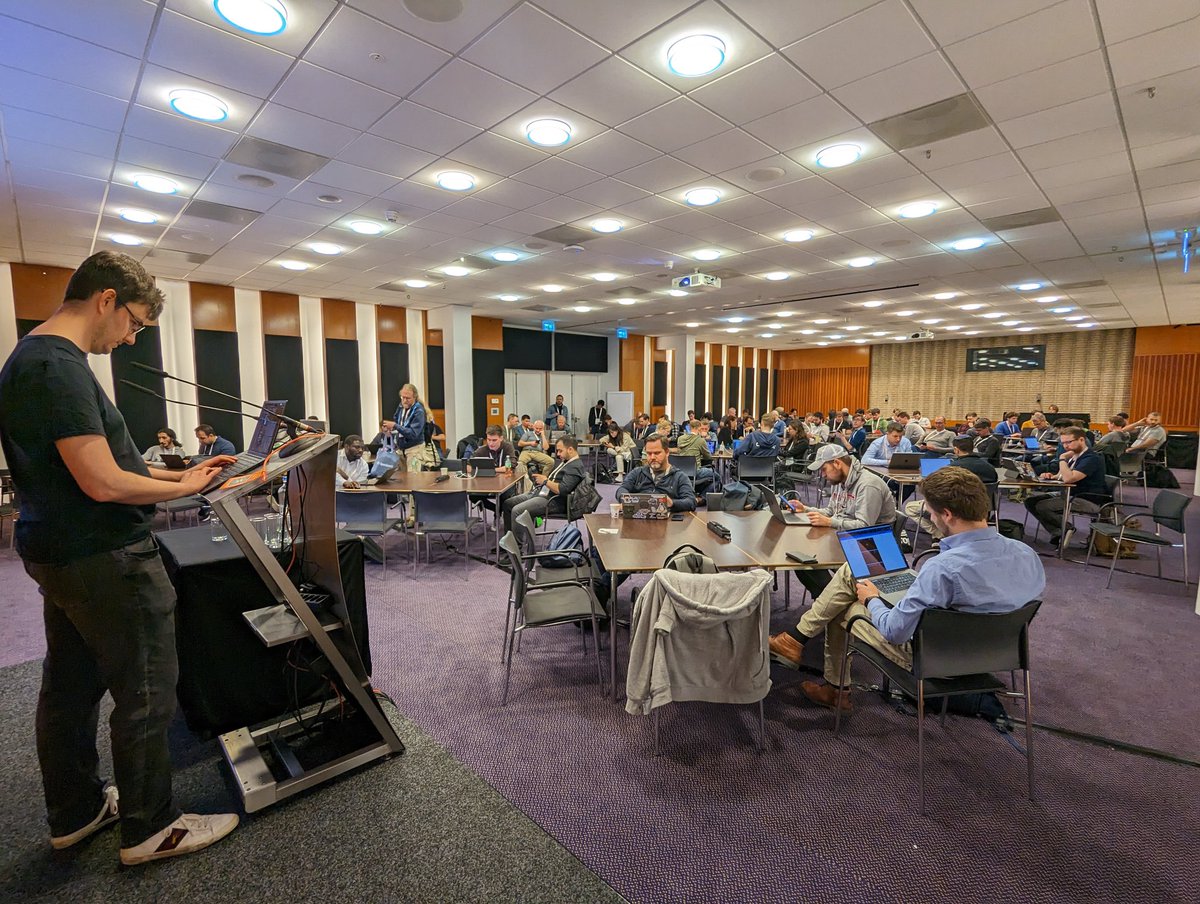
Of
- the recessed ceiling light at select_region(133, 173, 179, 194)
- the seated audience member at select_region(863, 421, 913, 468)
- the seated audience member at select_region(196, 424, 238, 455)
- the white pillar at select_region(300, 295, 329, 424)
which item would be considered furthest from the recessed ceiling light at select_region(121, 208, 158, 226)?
the seated audience member at select_region(863, 421, 913, 468)

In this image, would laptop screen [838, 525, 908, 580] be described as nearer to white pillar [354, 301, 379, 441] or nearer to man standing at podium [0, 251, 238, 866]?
man standing at podium [0, 251, 238, 866]

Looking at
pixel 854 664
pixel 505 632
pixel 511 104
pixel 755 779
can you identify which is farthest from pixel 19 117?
pixel 854 664

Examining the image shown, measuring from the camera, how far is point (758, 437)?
8.62m

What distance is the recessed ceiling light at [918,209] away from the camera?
17.7 feet

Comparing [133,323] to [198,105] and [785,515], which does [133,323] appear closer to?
[198,105]

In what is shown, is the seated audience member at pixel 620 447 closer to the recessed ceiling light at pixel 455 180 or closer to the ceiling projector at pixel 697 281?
the ceiling projector at pixel 697 281

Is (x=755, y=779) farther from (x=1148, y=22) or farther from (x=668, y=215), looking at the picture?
(x=668, y=215)

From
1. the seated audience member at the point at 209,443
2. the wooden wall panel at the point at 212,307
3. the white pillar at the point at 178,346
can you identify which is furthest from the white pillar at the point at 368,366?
the seated audience member at the point at 209,443

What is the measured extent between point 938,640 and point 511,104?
12.3 ft

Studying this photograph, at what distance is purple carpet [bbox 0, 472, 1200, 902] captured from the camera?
1.99 metres

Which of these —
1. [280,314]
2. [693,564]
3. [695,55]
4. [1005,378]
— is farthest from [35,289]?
[1005,378]

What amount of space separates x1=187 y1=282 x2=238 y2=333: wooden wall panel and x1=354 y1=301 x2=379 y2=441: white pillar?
217cm

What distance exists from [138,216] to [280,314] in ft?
14.2

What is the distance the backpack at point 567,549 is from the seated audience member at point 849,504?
1496 millimetres
